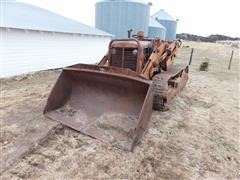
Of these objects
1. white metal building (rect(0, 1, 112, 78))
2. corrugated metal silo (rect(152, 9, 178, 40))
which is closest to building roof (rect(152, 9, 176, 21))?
corrugated metal silo (rect(152, 9, 178, 40))

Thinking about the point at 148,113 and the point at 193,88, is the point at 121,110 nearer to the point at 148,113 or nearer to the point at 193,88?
the point at 148,113

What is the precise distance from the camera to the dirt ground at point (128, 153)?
3285 mm

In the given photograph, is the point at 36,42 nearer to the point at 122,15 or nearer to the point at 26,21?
the point at 26,21

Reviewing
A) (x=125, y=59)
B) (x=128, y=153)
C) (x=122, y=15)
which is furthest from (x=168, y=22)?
(x=128, y=153)

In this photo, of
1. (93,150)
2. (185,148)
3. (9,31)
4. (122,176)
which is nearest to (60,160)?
(93,150)

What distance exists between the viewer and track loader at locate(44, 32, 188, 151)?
162 inches

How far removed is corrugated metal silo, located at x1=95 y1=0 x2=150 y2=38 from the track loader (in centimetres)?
1218

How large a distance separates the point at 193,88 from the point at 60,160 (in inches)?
242

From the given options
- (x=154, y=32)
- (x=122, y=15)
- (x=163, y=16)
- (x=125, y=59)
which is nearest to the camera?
(x=125, y=59)

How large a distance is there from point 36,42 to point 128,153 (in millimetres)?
7893

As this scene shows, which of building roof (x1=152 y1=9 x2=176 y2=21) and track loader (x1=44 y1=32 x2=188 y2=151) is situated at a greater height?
building roof (x1=152 y1=9 x2=176 y2=21)

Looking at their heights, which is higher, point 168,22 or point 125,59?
point 168,22

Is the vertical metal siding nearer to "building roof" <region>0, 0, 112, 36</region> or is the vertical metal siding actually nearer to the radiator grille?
"building roof" <region>0, 0, 112, 36</region>

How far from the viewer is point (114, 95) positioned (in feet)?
15.6
